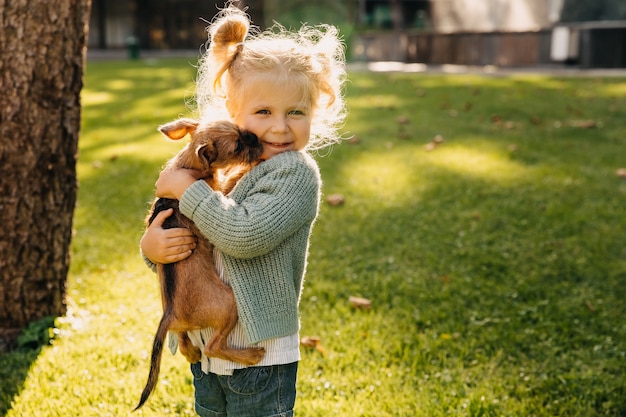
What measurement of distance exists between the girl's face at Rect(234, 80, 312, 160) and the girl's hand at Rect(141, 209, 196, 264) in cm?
33

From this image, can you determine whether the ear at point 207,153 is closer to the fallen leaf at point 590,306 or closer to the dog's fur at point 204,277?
the dog's fur at point 204,277

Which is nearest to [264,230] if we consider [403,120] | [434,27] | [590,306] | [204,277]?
[204,277]

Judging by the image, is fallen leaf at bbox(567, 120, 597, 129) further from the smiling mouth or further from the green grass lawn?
the smiling mouth

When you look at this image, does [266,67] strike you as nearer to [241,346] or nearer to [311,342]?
[241,346]

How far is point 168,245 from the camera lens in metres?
1.96

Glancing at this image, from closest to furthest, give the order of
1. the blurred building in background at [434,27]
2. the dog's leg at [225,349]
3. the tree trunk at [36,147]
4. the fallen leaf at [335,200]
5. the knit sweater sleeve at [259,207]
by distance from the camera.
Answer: the knit sweater sleeve at [259,207], the dog's leg at [225,349], the tree trunk at [36,147], the fallen leaf at [335,200], the blurred building in background at [434,27]

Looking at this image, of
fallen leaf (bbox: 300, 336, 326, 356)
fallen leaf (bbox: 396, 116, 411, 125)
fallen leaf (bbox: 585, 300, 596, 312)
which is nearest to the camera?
fallen leaf (bbox: 300, 336, 326, 356)

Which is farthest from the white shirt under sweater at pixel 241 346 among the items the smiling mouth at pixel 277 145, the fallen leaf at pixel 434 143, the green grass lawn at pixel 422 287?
the fallen leaf at pixel 434 143

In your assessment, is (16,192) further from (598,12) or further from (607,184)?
(598,12)

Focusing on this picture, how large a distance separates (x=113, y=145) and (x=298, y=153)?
6.33 meters

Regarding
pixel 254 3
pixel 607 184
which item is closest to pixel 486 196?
pixel 607 184

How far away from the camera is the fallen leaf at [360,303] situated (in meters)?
3.85

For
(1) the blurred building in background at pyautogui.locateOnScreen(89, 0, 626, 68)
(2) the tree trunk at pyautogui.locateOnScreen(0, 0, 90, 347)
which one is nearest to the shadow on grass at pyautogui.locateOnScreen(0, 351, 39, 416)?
(2) the tree trunk at pyautogui.locateOnScreen(0, 0, 90, 347)

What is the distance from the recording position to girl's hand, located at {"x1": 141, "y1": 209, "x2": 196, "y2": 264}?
6.43ft
